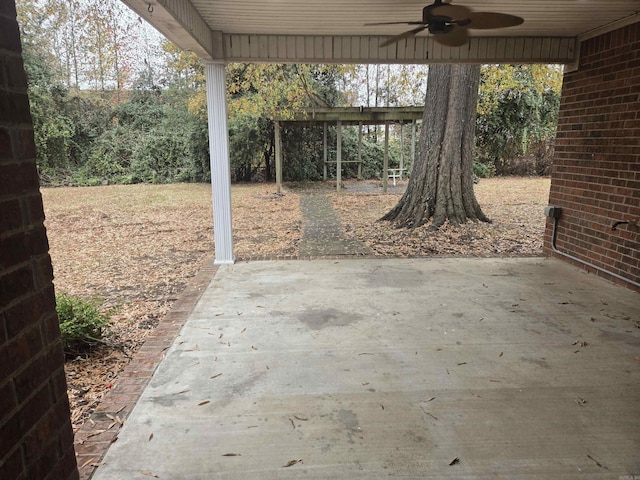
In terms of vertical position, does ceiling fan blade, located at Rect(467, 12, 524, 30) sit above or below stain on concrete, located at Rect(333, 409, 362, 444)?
above

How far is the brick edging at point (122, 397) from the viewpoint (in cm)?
209

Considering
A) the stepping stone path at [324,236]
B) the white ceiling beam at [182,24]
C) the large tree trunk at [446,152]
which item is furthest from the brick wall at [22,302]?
the large tree trunk at [446,152]

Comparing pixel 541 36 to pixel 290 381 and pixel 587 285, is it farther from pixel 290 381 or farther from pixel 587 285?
pixel 290 381

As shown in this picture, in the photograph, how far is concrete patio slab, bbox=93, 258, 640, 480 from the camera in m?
2.05

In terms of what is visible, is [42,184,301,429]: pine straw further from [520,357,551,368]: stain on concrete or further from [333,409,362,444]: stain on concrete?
[520,357,551,368]: stain on concrete

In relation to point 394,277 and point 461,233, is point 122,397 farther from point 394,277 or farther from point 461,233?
point 461,233

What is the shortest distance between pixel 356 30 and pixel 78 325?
13.7ft

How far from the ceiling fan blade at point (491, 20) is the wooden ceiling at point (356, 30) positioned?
2.19 ft

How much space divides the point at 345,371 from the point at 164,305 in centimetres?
243

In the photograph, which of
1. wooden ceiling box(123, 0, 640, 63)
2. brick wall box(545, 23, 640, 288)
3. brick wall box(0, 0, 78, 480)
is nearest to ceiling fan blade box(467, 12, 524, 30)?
wooden ceiling box(123, 0, 640, 63)

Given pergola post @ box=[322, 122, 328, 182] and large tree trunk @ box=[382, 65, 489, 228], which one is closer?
large tree trunk @ box=[382, 65, 489, 228]

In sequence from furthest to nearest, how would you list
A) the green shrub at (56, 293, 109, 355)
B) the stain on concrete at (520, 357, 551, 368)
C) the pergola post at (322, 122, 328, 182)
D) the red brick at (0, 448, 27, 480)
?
1. the pergola post at (322, 122, 328, 182)
2. the green shrub at (56, 293, 109, 355)
3. the stain on concrete at (520, 357, 551, 368)
4. the red brick at (0, 448, 27, 480)

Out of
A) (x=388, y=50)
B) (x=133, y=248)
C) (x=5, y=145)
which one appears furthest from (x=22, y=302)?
(x=133, y=248)

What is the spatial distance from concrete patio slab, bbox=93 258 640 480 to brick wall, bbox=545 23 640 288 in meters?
0.61
